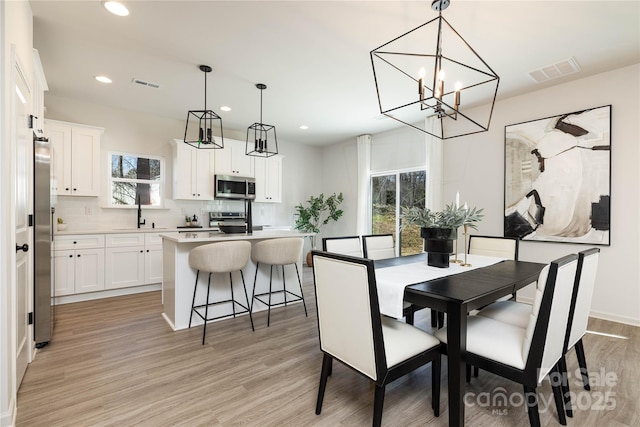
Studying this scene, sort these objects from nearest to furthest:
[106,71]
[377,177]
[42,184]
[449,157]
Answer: [42,184], [106,71], [449,157], [377,177]

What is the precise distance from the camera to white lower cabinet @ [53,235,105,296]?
365 centimetres

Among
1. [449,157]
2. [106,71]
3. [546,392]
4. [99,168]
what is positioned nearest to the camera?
[546,392]

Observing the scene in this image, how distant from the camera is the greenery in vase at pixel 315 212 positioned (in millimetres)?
6238

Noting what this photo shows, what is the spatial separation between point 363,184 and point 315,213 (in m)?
1.21

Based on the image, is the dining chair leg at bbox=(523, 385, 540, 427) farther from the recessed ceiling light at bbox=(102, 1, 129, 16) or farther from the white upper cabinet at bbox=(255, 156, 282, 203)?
the white upper cabinet at bbox=(255, 156, 282, 203)

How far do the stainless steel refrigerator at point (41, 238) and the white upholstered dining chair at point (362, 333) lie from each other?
2.31m

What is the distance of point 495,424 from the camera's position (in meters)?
1.66

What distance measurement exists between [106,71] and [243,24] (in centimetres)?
191

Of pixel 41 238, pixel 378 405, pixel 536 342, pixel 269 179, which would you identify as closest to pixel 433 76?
pixel 536 342

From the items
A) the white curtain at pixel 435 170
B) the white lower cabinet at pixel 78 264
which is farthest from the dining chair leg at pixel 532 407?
the white lower cabinet at pixel 78 264

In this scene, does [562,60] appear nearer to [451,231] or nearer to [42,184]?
[451,231]

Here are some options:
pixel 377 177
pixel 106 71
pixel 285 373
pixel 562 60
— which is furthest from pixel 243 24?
pixel 377 177

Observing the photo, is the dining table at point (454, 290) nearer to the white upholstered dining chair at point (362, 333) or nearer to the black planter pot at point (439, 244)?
the black planter pot at point (439, 244)

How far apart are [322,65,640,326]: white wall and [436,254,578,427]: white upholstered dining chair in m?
2.37
